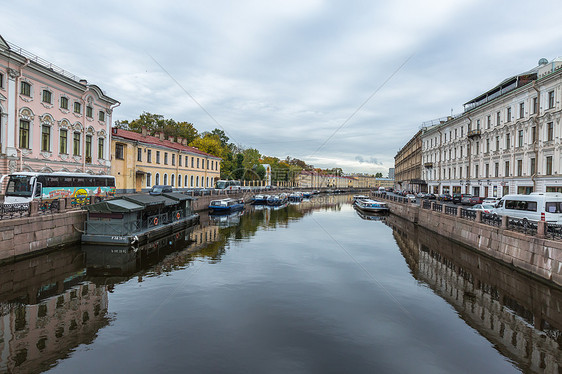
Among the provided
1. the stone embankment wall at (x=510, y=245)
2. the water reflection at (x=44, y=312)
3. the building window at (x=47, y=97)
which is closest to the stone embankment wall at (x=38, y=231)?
the water reflection at (x=44, y=312)

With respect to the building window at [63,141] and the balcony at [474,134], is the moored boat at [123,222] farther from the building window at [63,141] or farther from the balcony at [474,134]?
the balcony at [474,134]

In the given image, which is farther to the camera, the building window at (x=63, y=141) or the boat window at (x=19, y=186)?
the building window at (x=63, y=141)

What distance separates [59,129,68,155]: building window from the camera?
28650 millimetres

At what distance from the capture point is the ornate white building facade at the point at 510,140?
27.9 meters

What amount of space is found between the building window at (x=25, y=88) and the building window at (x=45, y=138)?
280 centimetres

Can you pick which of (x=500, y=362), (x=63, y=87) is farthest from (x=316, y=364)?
(x=63, y=87)

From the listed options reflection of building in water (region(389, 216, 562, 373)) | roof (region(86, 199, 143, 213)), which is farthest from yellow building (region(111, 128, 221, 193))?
reflection of building in water (region(389, 216, 562, 373))

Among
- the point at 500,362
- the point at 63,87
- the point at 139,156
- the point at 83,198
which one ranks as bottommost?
the point at 500,362

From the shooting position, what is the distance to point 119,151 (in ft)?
125

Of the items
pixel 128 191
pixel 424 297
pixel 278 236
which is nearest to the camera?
pixel 424 297

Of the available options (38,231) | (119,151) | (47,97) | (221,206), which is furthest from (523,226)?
(119,151)

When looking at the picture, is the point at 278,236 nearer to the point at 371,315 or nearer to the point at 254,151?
the point at 371,315

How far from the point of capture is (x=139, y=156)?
4106 cm

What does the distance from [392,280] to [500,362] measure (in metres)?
6.68
